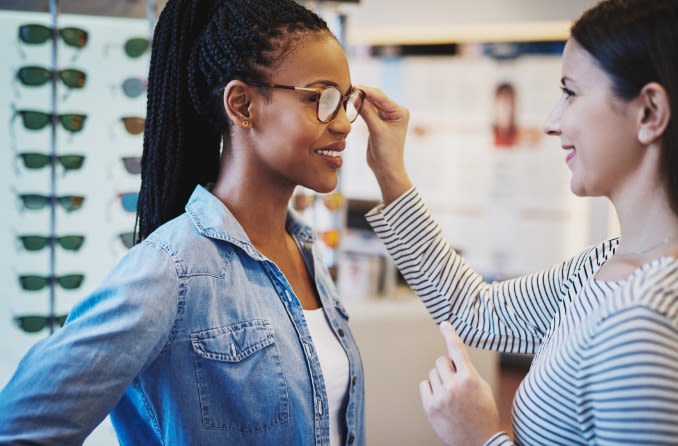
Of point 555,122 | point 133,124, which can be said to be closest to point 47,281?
point 133,124

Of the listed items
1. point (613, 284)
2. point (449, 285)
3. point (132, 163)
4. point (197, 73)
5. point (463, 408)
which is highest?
point (197, 73)

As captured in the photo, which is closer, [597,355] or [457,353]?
[597,355]

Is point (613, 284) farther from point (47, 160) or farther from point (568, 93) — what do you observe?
point (47, 160)

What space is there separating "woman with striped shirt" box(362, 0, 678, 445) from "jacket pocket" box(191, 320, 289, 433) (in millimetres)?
290

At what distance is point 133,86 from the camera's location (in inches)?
100

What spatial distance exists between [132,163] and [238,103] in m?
1.37

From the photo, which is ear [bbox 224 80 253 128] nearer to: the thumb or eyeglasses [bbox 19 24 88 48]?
the thumb

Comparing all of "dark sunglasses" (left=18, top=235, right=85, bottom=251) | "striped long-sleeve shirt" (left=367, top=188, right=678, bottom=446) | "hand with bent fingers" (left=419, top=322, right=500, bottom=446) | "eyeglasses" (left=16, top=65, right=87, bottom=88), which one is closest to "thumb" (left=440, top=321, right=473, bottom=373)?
"hand with bent fingers" (left=419, top=322, right=500, bottom=446)

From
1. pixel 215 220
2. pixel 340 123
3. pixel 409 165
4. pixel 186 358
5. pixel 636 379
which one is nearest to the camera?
pixel 636 379

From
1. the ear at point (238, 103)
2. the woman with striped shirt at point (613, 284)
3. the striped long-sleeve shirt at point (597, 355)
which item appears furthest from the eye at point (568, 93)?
the ear at point (238, 103)

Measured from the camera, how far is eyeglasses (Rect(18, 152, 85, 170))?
2410 millimetres

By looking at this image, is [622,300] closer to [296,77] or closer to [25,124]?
[296,77]

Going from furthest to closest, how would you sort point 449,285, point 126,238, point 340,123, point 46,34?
1. point 126,238
2. point 46,34
3. point 449,285
4. point 340,123

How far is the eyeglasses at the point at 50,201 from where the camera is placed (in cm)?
244
